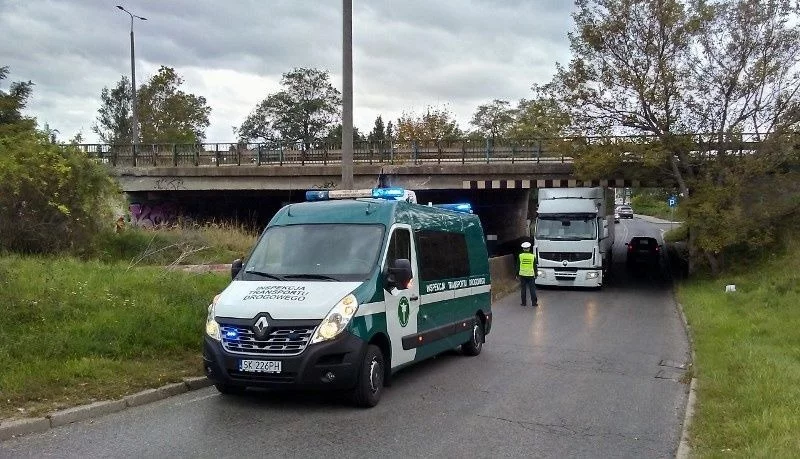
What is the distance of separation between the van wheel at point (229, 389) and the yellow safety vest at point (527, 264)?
44.2 ft

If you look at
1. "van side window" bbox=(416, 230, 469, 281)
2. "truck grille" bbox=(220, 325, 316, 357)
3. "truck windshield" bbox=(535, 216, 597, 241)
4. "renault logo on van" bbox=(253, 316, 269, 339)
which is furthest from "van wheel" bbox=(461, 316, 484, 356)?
"truck windshield" bbox=(535, 216, 597, 241)

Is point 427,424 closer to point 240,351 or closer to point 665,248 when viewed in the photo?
point 240,351

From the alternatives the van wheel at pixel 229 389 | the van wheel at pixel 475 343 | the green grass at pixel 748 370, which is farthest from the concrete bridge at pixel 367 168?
the van wheel at pixel 229 389

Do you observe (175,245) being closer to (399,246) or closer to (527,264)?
(527,264)

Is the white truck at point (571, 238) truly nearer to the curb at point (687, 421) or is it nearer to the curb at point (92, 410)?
the curb at point (687, 421)

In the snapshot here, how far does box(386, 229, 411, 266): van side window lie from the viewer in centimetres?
884

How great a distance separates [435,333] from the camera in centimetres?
1014

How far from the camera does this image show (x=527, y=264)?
21.0 m

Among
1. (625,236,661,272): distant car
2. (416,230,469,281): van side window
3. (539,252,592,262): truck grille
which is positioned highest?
(416,230,469,281): van side window

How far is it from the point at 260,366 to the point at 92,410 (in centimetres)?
172

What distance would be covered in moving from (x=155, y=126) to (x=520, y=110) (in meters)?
40.4

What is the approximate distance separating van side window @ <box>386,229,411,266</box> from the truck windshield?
59.0ft

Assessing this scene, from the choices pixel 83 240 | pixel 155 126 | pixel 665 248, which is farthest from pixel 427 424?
pixel 155 126

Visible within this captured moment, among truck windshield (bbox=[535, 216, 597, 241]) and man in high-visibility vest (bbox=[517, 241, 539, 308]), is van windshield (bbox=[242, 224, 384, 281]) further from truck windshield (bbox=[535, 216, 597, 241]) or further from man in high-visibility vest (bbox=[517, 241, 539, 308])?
truck windshield (bbox=[535, 216, 597, 241])
